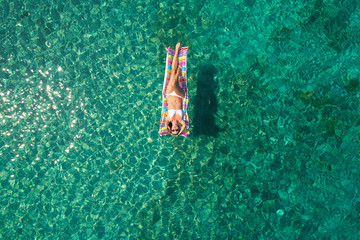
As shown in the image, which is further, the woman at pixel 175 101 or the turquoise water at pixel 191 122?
the turquoise water at pixel 191 122

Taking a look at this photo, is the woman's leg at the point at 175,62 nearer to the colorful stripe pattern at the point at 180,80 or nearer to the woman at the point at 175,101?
the woman at the point at 175,101

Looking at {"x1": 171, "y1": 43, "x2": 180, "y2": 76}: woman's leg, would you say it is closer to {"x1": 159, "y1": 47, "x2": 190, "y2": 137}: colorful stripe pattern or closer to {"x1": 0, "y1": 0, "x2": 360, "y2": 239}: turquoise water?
{"x1": 159, "y1": 47, "x2": 190, "y2": 137}: colorful stripe pattern

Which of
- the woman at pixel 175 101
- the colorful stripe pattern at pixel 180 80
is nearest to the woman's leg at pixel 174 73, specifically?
the woman at pixel 175 101

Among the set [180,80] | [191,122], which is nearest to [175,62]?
[180,80]

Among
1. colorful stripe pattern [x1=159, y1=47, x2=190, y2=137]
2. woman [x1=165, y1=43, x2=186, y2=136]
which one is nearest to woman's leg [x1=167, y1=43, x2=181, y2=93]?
woman [x1=165, y1=43, x2=186, y2=136]

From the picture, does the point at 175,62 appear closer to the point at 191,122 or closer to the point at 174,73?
the point at 174,73

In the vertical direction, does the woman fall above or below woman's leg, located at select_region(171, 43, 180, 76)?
below

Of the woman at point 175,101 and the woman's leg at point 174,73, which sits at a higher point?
the woman's leg at point 174,73

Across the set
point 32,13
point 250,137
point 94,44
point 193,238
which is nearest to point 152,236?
point 193,238
